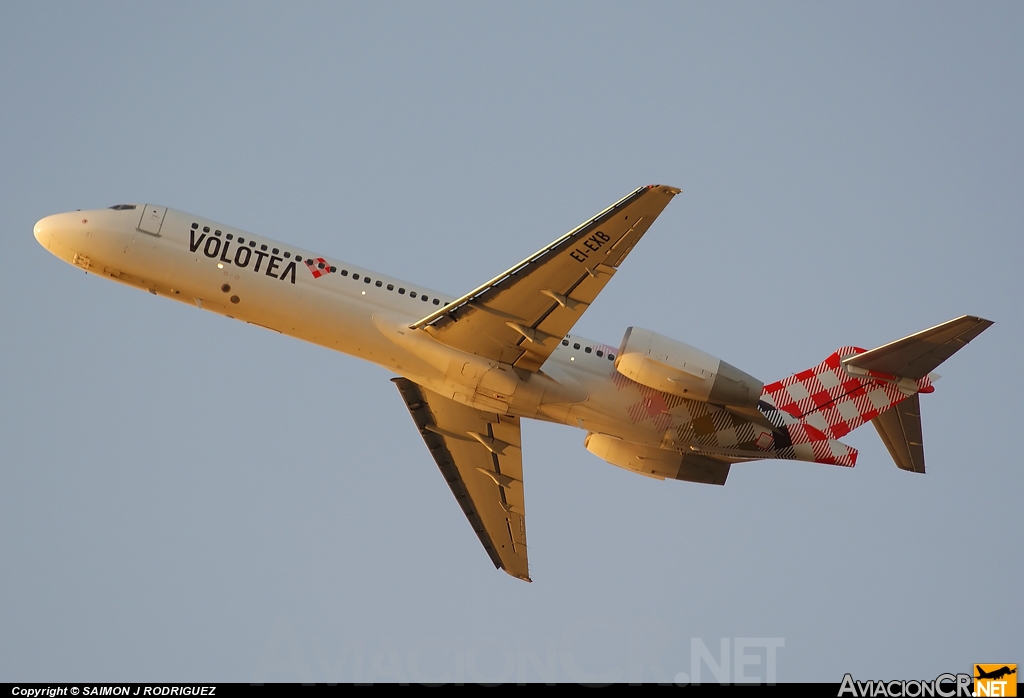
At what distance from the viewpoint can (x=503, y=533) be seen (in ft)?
107

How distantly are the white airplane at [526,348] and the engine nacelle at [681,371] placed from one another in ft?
0.10

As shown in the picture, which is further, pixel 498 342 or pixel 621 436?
pixel 621 436

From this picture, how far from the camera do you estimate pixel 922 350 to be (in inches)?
1095

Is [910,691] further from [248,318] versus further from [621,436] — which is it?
[248,318]

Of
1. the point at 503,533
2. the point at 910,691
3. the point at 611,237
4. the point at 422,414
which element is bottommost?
the point at 910,691

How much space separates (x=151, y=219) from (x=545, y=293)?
10682mm

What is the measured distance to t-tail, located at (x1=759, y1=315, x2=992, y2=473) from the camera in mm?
28344

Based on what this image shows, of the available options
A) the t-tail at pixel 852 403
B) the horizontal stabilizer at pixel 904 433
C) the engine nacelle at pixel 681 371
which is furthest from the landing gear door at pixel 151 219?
the horizontal stabilizer at pixel 904 433

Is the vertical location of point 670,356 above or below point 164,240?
below

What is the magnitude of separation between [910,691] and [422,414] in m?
14.9

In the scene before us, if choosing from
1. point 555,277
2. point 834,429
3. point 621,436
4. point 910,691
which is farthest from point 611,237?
point 910,691

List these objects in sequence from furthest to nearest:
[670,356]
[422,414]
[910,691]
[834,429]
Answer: [422,414] < [834,429] < [670,356] < [910,691]

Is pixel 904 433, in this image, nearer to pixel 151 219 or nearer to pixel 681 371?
pixel 681 371

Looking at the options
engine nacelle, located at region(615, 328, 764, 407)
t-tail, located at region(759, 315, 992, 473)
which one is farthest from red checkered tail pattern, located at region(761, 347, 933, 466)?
engine nacelle, located at region(615, 328, 764, 407)
